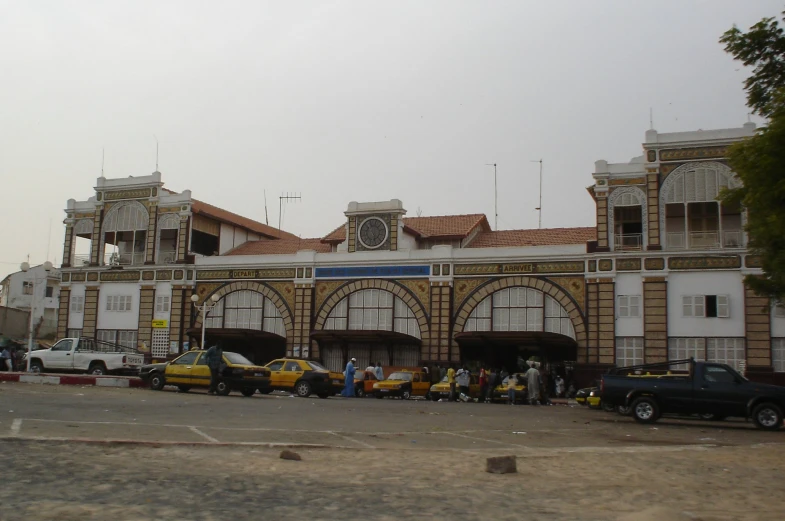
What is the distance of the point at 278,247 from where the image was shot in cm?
4597

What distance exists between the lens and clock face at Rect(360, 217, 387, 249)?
3994cm

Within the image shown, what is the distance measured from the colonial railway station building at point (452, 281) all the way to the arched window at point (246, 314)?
74mm

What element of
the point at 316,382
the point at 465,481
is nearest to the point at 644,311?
the point at 316,382

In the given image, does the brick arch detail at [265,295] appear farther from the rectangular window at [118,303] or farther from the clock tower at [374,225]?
the clock tower at [374,225]

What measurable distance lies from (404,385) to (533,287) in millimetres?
8355

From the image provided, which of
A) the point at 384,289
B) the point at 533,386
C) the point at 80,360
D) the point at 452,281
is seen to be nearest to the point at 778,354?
the point at 533,386

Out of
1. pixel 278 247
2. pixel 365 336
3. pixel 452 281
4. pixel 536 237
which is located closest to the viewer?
pixel 365 336

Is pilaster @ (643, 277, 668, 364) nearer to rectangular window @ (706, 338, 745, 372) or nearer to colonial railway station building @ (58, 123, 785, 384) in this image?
colonial railway station building @ (58, 123, 785, 384)

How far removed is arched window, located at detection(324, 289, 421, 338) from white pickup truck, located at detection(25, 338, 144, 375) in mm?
10555

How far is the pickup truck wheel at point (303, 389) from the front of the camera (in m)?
28.6

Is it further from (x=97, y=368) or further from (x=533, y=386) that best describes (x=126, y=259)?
(x=533, y=386)

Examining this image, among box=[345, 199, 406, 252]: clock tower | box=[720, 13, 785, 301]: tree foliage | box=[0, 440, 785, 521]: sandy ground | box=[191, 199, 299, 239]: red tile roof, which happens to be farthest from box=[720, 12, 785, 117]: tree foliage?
box=[191, 199, 299, 239]: red tile roof

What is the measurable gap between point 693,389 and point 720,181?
1717 cm

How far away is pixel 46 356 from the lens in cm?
3259
